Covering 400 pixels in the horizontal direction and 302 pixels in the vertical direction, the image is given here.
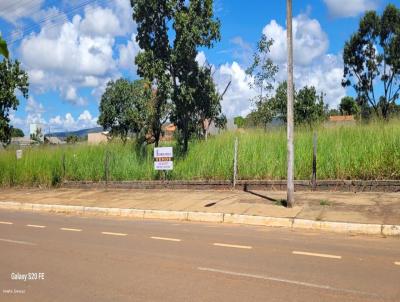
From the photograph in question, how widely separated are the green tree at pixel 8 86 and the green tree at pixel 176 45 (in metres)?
12.3

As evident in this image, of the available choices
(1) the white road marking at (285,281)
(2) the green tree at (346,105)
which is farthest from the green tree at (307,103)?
(1) the white road marking at (285,281)

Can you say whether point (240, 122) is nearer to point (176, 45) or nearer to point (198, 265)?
point (176, 45)

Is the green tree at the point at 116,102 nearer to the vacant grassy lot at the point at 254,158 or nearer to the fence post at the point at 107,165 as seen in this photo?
the vacant grassy lot at the point at 254,158

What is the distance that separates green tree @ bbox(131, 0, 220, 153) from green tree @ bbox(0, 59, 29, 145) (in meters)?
12.3

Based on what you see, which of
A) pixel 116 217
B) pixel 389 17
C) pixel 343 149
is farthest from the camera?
pixel 389 17

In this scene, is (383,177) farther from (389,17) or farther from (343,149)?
(389,17)

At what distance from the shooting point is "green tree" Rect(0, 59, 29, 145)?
27.0m

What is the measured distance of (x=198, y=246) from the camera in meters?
8.90

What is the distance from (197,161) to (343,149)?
5334mm

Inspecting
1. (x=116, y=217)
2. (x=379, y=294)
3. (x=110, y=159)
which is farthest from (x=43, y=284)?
(x=110, y=159)

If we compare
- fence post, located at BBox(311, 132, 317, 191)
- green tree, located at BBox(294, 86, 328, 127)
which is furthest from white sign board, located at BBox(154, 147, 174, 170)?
green tree, located at BBox(294, 86, 328, 127)

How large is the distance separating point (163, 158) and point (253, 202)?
213 inches

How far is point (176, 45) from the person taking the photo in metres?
17.3

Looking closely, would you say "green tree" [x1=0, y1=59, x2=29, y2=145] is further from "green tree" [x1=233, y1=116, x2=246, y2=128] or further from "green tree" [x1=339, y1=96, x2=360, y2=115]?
"green tree" [x1=339, y1=96, x2=360, y2=115]
